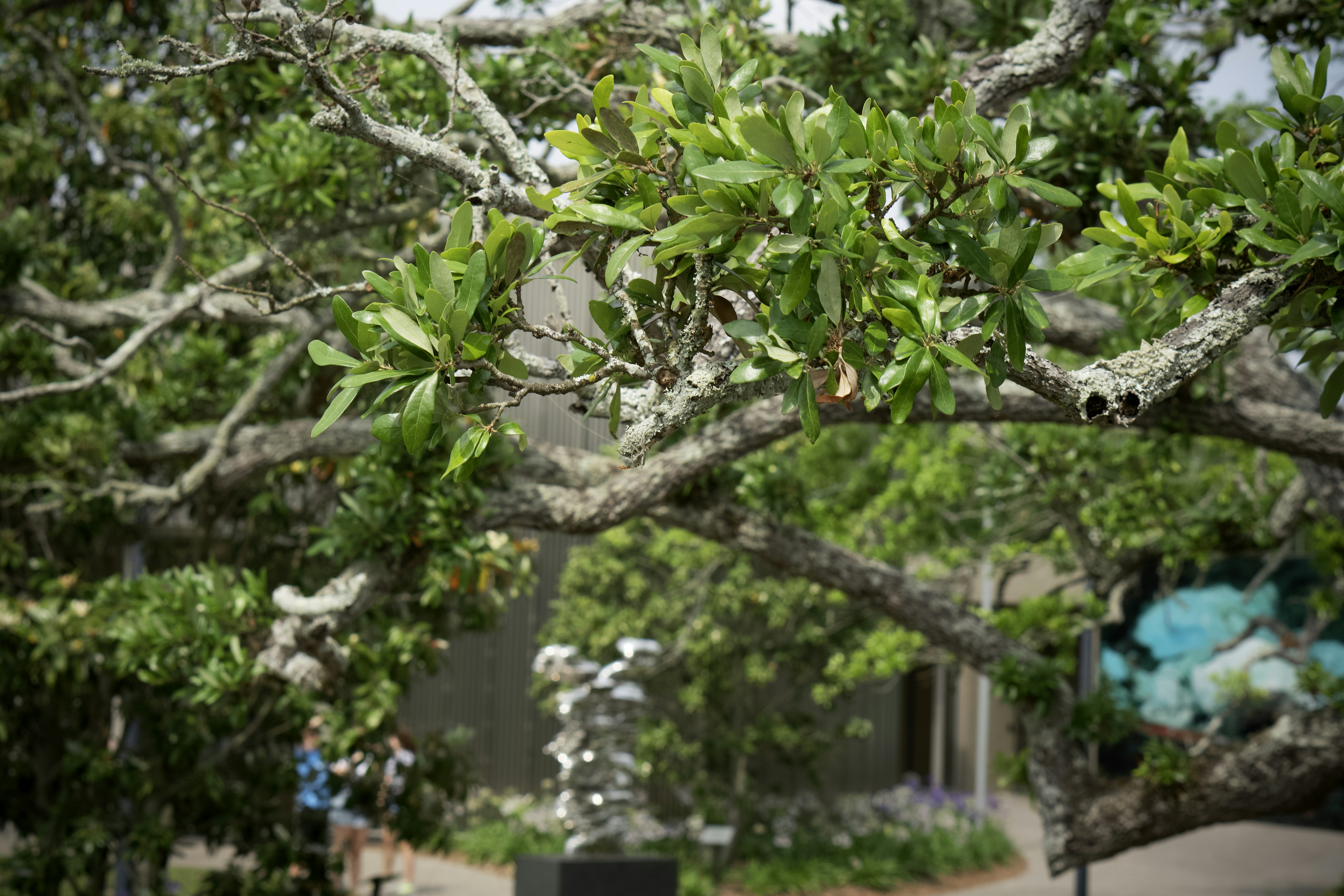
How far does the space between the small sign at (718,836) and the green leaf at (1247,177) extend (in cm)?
778

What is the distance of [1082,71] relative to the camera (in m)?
3.88

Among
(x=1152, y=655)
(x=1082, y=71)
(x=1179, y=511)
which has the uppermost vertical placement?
(x=1082, y=71)

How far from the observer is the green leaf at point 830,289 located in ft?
4.73

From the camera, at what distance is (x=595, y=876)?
5.40m

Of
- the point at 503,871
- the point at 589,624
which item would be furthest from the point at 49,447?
the point at 503,871

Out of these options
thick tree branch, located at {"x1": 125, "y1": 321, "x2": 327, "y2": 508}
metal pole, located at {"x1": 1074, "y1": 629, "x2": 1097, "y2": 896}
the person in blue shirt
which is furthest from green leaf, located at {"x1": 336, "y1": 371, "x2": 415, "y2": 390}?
metal pole, located at {"x1": 1074, "y1": 629, "x2": 1097, "y2": 896}

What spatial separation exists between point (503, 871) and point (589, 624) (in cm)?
232

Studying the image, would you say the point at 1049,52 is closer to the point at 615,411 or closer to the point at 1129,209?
the point at 1129,209

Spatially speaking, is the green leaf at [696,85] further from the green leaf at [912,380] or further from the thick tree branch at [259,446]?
the thick tree branch at [259,446]

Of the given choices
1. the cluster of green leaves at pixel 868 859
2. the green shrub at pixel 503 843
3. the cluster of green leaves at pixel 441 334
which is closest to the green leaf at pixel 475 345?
the cluster of green leaves at pixel 441 334

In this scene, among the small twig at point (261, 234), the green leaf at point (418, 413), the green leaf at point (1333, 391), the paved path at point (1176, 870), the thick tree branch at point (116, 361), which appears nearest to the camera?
the green leaf at point (418, 413)

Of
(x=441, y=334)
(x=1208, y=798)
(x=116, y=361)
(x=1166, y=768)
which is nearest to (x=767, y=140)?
(x=441, y=334)

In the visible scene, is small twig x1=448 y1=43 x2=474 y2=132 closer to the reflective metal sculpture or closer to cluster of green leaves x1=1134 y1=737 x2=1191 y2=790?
cluster of green leaves x1=1134 y1=737 x2=1191 y2=790

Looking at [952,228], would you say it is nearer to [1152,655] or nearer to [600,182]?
[600,182]
